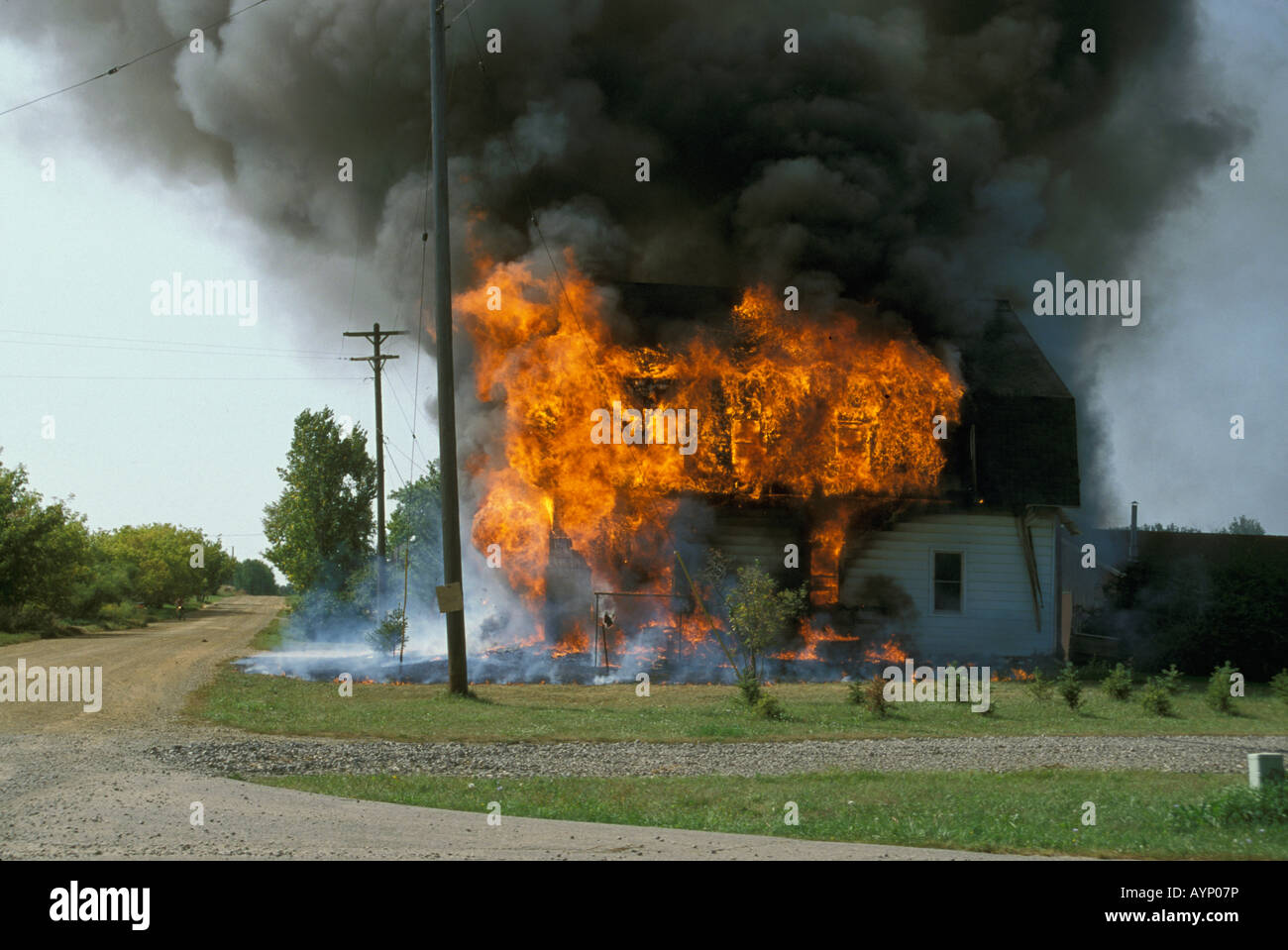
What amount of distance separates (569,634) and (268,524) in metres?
44.2

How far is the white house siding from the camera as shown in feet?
78.0

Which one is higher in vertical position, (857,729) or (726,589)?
(726,589)

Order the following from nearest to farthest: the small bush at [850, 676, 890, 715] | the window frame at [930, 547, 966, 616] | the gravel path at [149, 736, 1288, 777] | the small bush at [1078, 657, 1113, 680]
→ the gravel path at [149, 736, 1288, 777]
the small bush at [850, 676, 890, 715]
the small bush at [1078, 657, 1113, 680]
the window frame at [930, 547, 966, 616]

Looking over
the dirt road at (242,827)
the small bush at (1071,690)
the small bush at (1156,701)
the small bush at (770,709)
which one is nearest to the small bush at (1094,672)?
the small bush at (1156,701)

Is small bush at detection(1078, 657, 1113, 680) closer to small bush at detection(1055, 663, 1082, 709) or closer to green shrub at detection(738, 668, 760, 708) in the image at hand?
small bush at detection(1055, 663, 1082, 709)

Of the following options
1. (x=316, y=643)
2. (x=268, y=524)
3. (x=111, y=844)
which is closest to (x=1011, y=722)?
(x=111, y=844)

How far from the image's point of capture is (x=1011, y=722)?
15016 millimetres

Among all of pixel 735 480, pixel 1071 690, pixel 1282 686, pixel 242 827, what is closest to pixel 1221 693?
pixel 1282 686

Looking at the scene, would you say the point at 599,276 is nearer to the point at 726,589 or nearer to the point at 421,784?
the point at 726,589

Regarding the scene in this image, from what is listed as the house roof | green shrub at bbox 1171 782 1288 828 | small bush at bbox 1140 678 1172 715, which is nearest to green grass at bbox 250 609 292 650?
the house roof

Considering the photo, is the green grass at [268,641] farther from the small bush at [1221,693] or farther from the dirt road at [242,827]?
the small bush at [1221,693]

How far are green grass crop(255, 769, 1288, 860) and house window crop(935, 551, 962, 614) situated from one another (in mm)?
13012

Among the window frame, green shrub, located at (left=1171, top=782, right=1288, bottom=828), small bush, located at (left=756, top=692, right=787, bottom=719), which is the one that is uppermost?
the window frame

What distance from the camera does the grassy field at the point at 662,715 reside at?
46.3ft
